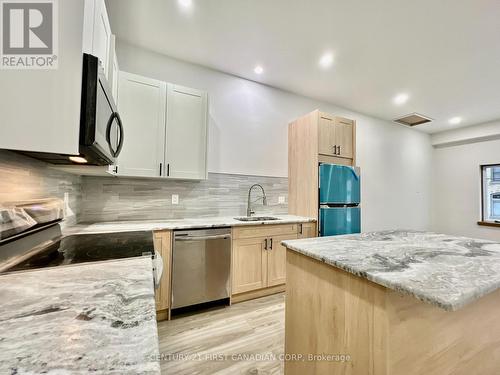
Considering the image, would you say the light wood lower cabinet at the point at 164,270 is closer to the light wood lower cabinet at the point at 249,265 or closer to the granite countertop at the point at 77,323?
the light wood lower cabinet at the point at 249,265

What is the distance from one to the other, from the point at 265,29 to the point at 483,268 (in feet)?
7.98

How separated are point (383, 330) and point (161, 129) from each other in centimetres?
234

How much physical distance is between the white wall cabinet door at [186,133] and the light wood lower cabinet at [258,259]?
2.82 feet

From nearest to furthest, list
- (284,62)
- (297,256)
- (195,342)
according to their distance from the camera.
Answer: (297,256) → (195,342) → (284,62)

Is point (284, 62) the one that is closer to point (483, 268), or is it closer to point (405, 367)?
point (483, 268)

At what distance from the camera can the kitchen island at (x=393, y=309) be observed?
79 cm

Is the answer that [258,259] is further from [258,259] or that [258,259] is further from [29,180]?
[29,180]

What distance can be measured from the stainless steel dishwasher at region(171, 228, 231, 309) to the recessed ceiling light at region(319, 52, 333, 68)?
7.56 feet

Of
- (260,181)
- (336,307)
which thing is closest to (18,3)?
(336,307)

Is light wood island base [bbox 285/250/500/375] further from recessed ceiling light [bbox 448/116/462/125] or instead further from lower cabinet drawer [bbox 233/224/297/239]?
recessed ceiling light [bbox 448/116/462/125]

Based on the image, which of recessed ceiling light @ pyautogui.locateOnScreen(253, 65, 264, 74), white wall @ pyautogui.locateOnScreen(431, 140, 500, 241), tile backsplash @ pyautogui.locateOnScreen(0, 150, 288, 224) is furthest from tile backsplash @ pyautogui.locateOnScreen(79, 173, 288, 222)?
white wall @ pyautogui.locateOnScreen(431, 140, 500, 241)

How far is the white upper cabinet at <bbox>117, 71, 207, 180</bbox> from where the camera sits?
83.3 inches

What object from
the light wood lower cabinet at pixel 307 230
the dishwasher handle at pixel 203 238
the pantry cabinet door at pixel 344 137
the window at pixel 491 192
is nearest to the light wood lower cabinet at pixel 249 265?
the dishwasher handle at pixel 203 238

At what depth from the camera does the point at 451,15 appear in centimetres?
190
